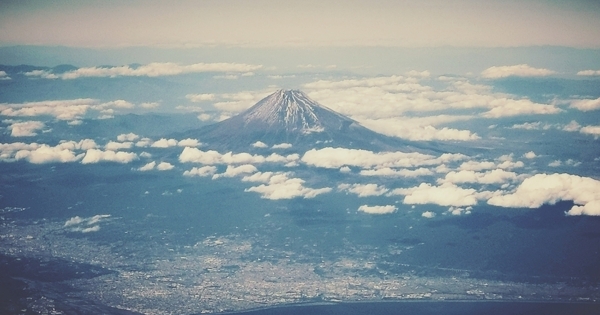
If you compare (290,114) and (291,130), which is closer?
Result: (291,130)

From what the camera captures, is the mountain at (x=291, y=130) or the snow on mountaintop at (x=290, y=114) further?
the snow on mountaintop at (x=290, y=114)

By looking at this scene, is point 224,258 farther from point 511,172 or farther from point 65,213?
point 511,172

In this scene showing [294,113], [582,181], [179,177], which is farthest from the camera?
[294,113]

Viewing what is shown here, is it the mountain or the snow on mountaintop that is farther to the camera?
the snow on mountaintop

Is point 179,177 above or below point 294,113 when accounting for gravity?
below

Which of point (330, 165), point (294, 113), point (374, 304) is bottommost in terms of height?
point (374, 304)

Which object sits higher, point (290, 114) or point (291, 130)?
point (290, 114)

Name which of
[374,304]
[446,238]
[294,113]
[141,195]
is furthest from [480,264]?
[294,113]

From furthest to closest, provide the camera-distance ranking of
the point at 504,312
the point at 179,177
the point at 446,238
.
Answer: the point at 179,177 → the point at 446,238 → the point at 504,312
